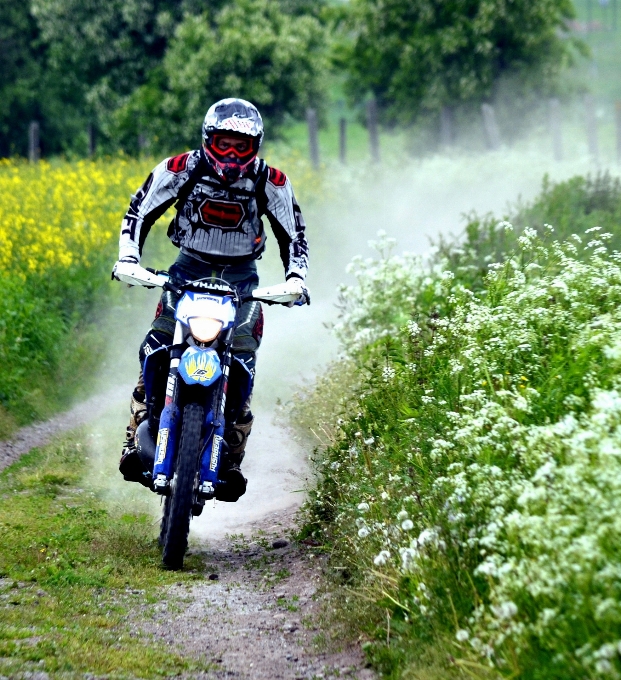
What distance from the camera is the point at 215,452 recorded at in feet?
20.1

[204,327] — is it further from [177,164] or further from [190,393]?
[177,164]

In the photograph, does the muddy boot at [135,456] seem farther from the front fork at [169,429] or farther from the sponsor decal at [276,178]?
the sponsor decal at [276,178]

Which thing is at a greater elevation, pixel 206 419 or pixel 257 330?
pixel 257 330

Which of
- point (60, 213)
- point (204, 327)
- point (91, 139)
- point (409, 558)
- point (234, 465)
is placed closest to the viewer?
point (409, 558)

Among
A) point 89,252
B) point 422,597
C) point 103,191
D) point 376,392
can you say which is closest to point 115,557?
point 376,392

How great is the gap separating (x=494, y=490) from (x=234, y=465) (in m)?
2.88

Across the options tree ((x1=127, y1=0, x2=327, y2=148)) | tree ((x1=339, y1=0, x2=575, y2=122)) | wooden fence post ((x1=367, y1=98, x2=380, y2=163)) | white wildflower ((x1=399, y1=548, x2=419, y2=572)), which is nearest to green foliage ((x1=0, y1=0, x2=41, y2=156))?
tree ((x1=127, y1=0, x2=327, y2=148))

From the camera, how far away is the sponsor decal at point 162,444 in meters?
6.00

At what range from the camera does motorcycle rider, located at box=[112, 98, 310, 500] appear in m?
6.51

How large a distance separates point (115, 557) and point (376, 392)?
1.87m

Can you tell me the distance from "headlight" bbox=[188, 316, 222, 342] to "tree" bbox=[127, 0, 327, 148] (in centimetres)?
2738

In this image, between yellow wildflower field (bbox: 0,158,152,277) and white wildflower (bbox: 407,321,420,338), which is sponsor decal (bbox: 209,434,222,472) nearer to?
white wildflower (bbox: 407,321,420,338)

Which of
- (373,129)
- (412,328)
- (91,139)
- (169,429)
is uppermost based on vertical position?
(412,328)

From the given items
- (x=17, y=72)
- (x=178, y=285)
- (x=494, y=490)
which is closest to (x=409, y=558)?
(x=494, y=490)
